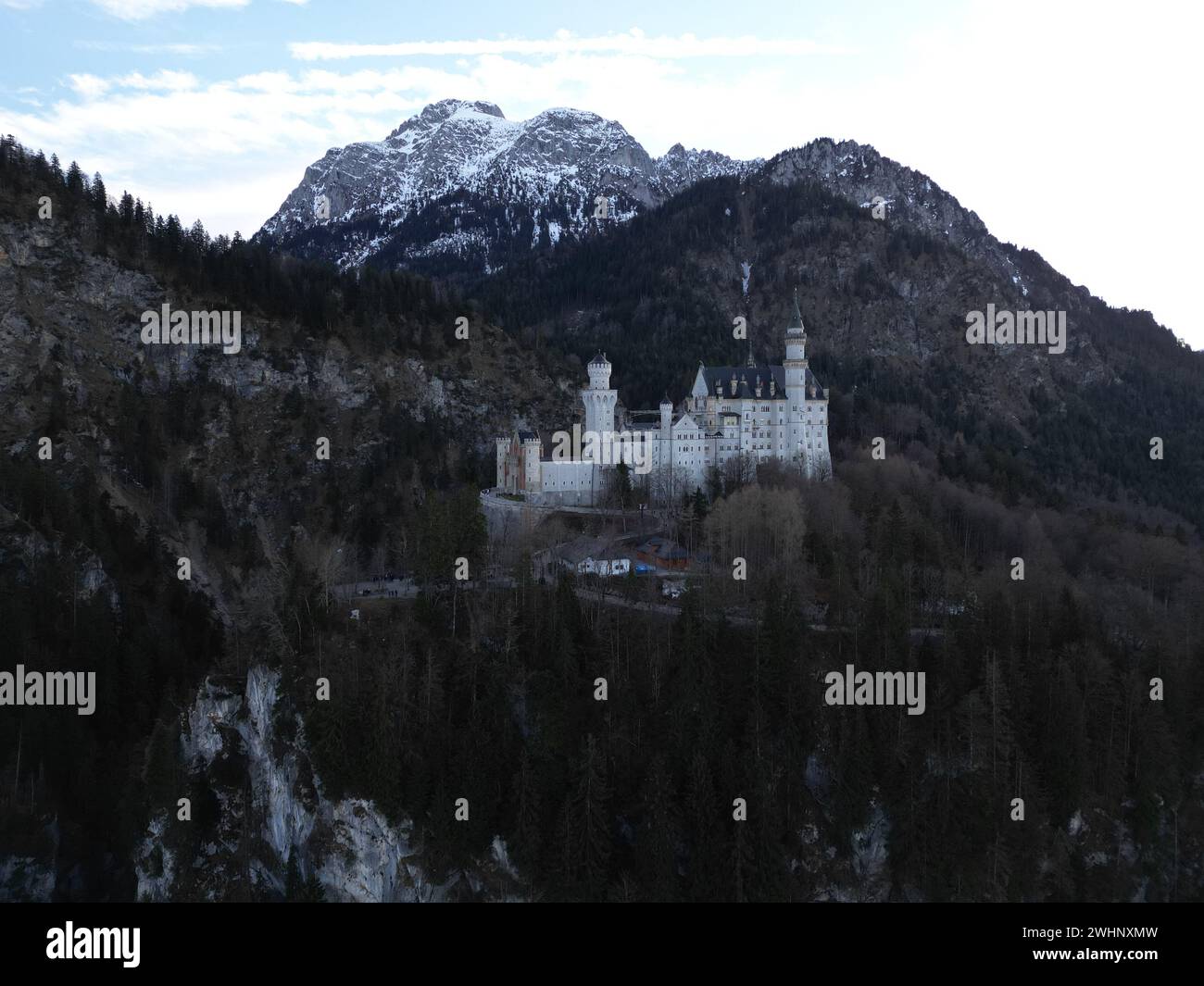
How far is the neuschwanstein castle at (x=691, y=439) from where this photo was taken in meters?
83.6

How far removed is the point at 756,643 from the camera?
52.4 meters

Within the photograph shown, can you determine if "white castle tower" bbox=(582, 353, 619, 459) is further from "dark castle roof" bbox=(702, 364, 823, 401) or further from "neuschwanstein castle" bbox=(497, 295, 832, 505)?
"dark castle roof" bbox=(702, 364, 823, 401)

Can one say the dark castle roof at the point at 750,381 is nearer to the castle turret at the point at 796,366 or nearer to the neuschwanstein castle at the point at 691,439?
the neuschwanstein castle at the point at 691,439

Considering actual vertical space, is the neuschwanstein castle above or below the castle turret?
below

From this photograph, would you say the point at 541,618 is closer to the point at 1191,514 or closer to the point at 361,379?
the point at 361,379

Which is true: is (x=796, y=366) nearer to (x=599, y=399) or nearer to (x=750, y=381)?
(x=750, y=381)

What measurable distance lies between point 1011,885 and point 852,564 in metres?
22.5

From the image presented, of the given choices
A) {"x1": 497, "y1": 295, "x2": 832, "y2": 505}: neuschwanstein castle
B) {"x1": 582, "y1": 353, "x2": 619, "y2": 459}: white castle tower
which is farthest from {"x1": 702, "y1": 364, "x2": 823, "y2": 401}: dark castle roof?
{"x1": 582, "y1": 353, "x2": 619, "y2": 459}: white castle tower

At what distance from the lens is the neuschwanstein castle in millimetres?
83562

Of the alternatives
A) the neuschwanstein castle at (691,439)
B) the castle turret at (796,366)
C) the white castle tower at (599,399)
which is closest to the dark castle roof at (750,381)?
the neuschwanstein castle at (691,439)

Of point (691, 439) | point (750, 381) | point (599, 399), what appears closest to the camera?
point (691, 439)

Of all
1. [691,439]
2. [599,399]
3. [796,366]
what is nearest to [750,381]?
[796,366]

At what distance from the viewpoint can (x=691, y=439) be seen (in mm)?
86188

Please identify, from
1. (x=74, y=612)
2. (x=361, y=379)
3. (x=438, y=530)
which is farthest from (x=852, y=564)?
(x=361, y=379)
